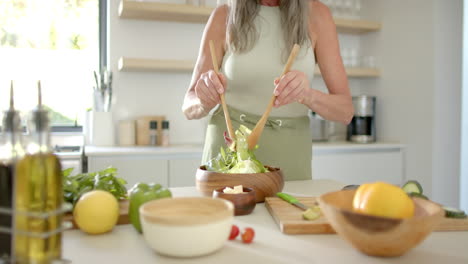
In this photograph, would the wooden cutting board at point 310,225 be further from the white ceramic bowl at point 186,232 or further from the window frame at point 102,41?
the window frame at point 102,41

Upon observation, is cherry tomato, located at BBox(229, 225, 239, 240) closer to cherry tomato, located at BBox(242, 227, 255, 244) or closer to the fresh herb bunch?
cherry tomato, located at BBox(242, 227, 255, 244)

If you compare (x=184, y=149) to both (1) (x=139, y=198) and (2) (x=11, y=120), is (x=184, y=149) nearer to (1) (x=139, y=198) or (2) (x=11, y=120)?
(1) (x=139, y=198)

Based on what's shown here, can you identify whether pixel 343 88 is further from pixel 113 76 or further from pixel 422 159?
pixel 113 76

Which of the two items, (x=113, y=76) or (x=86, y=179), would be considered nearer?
(x=86, y=179)

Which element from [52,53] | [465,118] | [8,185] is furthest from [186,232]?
[52,53]

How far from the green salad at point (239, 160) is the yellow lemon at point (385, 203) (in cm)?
46

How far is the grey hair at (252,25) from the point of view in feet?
5.28

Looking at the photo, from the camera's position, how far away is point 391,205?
27.3 inches

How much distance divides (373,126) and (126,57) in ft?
6.28

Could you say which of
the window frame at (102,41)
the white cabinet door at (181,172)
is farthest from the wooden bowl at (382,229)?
the window frame at (102,41)

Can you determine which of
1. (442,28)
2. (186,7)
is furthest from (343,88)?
(442,28)

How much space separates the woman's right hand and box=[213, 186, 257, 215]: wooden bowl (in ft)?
1.32

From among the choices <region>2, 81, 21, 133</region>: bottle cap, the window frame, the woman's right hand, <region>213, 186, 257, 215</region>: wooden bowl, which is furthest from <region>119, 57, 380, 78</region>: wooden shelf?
<region>2, 81, 21, 133</region>: bottle cap

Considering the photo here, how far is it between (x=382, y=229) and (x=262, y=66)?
1.08 metres
